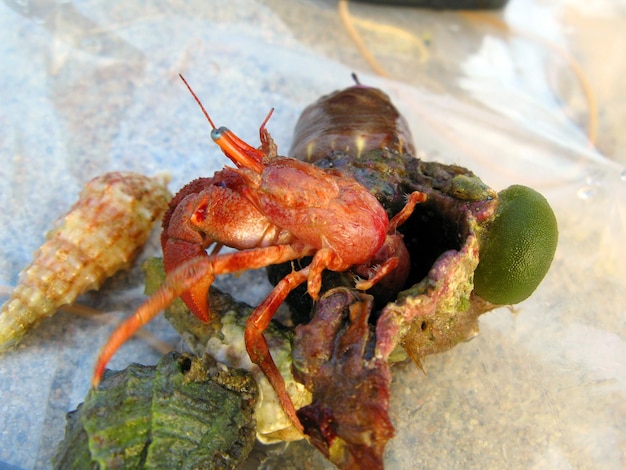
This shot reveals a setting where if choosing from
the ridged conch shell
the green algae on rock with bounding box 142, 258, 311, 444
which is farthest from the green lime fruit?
the ridged conch shell

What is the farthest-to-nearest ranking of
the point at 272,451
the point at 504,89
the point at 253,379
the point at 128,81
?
1. the point at 504,89
2. the point at 128,81
3. the point at 272,451
4. the point at 253,379

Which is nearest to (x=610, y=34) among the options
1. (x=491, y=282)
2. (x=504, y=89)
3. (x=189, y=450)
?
(x=504, y=89)

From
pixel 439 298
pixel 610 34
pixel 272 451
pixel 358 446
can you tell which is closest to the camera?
pixel 358 446

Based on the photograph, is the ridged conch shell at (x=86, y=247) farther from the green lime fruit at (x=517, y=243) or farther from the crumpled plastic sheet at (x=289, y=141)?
the green lime fruit at (x=517, y=243)

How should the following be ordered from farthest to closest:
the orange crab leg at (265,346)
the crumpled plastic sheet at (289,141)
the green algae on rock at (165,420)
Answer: the crumpled plastic sheet at (289,141), the orange crab leg at (265,346), the green algae on rock at (165,420)

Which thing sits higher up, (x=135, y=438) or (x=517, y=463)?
(x=135, y=438)

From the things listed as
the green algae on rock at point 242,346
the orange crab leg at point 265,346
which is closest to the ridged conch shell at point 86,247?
the green algae on rock at point 242,346

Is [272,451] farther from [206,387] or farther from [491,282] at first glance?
[491,282]
